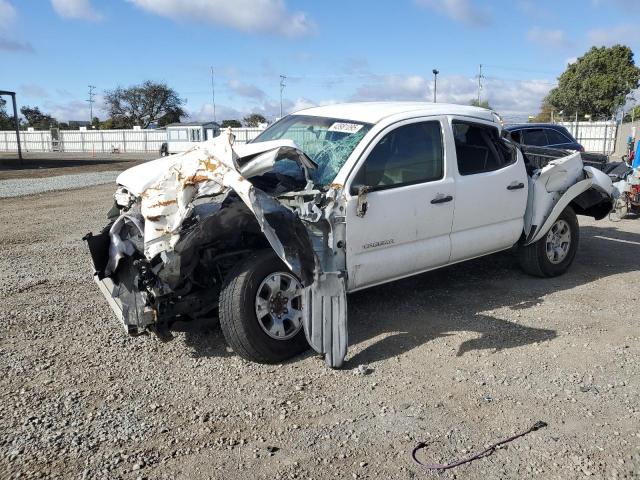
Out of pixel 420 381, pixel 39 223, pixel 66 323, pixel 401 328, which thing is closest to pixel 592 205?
pixel 401 328

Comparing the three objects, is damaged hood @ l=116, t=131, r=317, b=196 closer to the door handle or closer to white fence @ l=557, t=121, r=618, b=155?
the door handle

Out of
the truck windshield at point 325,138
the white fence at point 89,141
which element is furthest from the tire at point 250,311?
the white fence at point 89,141

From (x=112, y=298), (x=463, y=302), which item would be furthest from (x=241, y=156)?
(x=463, y=302)

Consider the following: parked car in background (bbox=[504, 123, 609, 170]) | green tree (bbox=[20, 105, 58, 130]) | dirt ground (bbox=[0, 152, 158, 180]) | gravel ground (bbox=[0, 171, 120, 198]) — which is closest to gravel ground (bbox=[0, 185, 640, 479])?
parked car in background (bbox=[504, 123, 609, 170])

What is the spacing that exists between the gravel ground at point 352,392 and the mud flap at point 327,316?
0.19 m

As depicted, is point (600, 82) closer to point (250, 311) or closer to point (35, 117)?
point (250, 311)

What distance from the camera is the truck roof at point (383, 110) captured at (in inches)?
194

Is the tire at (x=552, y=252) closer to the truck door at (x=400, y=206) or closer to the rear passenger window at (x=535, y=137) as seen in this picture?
the truck door at (x=400, y=206)

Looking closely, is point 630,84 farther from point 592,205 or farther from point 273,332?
point 273,332

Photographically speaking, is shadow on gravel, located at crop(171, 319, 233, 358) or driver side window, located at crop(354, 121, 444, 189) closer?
shadow on gravel, located at crop(171, 319, 233, 358)

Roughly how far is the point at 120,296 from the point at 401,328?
91.7 inches

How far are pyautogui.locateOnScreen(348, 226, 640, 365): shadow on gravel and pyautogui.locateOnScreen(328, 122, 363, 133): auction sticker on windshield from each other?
1658 millimetres

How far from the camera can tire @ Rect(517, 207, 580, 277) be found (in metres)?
6.15

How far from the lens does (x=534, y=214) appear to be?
586 centimetres
